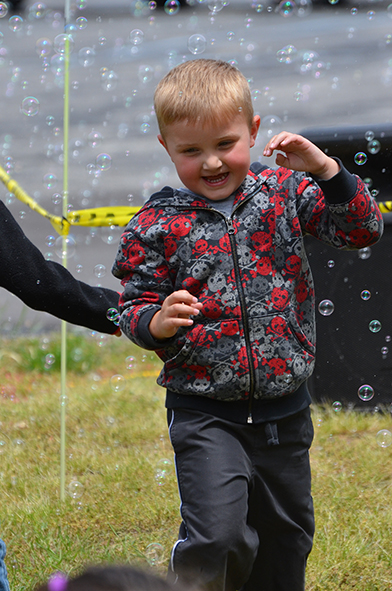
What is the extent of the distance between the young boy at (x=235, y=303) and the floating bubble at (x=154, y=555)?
1.61 feet

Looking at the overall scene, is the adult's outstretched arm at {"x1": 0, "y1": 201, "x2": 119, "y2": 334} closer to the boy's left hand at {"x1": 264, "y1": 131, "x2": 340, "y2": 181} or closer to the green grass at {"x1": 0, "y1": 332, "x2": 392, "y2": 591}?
the green grass at {"x1": 0, "y1": 332, "x2": 392, "y2": 591}

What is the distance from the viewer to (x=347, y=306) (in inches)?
135

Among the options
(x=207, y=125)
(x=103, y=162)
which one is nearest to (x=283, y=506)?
(x=207, y=125)

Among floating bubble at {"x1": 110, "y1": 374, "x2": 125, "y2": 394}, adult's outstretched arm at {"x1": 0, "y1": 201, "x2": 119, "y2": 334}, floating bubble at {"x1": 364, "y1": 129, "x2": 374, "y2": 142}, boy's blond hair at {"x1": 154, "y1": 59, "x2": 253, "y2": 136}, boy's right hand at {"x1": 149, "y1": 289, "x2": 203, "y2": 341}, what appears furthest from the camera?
floating bubble at {"x1": 364, "y1": 129, "x2": 374, "y2": 142}

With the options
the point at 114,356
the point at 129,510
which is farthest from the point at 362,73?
the point at 129,510

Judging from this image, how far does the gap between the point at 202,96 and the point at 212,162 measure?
15 centimetres

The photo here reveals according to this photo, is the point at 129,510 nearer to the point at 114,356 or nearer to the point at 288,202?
the point at 288,202

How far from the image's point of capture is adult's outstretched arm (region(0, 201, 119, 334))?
180cm

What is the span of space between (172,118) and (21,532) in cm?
144

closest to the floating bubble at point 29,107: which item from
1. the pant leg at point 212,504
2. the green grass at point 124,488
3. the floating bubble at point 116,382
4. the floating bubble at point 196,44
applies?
the floating bubble at point 196,44

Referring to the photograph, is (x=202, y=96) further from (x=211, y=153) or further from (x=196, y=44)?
(x=196, y=44)

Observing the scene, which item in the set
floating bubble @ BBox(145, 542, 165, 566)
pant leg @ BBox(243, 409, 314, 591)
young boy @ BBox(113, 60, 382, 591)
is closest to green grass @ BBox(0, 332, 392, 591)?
floating bubble @ BBox(145, 542, 165, 566)

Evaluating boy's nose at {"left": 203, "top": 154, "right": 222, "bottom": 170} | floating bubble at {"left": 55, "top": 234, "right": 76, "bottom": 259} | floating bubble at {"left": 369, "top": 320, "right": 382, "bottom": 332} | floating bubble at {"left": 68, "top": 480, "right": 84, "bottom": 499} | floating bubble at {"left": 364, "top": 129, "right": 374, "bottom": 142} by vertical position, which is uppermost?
boy's nose at {"left": 203, "top": 154, "right": 222, "bottom": 170}

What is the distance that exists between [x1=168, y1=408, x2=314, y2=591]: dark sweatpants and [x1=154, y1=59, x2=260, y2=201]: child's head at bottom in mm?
550
